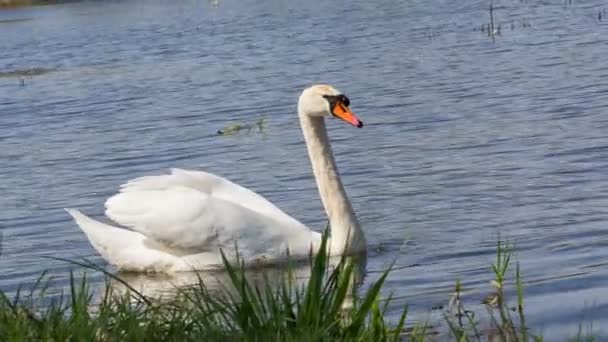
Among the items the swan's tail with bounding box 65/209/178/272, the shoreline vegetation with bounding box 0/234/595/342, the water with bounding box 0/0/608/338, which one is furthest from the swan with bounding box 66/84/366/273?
Answer: the shoreline vegetation with bounding box 0/234/595/342

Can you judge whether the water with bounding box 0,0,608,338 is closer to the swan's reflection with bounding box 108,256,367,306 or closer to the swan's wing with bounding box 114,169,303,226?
the swan's reflection with bounding box 108,256,367,306

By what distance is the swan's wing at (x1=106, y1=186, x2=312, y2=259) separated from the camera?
880 centimetres

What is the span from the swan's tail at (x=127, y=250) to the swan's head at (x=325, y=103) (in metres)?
1.32

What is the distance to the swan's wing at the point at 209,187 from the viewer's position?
29.3 feet

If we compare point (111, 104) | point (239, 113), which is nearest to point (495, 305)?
point (239, 113)

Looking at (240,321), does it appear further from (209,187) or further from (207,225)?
(209,187)

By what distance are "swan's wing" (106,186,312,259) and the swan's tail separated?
0.12 meters

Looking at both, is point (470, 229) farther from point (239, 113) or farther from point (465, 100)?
point (239, 113)

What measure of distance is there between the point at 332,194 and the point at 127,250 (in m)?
1.35

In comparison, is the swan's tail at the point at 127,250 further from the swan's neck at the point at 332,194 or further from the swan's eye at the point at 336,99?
Result: the swan's eye at the point at 336,99

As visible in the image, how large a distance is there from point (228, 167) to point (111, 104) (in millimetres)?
6366

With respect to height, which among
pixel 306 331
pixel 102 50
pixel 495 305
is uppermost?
pixel 306 331

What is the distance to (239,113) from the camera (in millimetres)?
16500

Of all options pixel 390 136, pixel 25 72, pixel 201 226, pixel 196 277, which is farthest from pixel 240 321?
pixel 25 72
